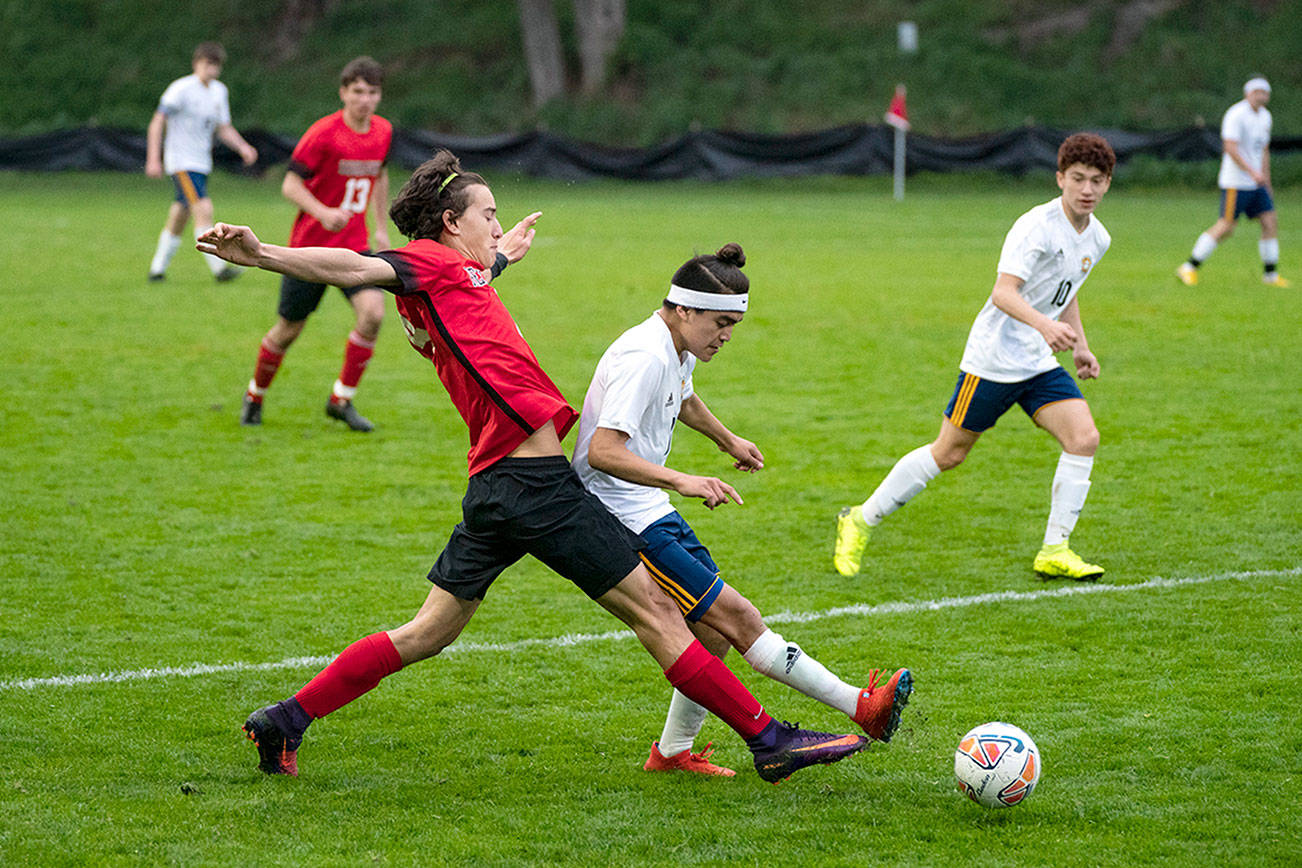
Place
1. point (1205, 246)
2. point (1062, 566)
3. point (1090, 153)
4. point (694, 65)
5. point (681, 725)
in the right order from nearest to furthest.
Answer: point (681, 725)
point (1090, 153)
point (1062, 566)
point (1205, 246)
point (694, 65)

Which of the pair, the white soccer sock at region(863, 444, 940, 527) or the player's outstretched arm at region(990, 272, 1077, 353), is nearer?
the player's outstretched arm at region(990, 272, 1077, 353)

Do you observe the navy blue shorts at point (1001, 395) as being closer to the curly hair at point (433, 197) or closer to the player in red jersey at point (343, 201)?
the curly hair at point (433, 197)

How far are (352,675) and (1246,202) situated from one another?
1505cm

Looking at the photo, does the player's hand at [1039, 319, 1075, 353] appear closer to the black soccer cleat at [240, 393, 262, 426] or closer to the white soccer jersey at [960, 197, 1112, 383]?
the white soccer jersey at [960, 197, 1112, 383]

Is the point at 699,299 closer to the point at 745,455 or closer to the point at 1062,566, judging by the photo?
the point at 745,455

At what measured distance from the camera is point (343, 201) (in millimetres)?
10039

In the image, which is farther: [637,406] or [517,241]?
[517,241]

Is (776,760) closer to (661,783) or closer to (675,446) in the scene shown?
(661,783)

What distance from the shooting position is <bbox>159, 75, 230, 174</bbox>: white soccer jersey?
55.6 ft

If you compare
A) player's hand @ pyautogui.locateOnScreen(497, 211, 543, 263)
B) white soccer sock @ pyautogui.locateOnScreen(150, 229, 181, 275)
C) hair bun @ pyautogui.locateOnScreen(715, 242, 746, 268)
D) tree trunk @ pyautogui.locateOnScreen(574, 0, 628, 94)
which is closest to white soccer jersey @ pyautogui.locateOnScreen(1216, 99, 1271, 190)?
white soccer sock @ pyautogui.locateOnScreen(150, 229, 181, 275)

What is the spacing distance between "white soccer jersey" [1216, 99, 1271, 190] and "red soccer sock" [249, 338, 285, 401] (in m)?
11.5

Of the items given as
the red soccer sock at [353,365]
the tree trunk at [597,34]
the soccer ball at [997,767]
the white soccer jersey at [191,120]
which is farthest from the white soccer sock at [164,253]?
the tree trunk at [597,34]

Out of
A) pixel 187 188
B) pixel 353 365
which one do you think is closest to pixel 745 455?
pixel 353 365

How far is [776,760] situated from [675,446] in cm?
533
